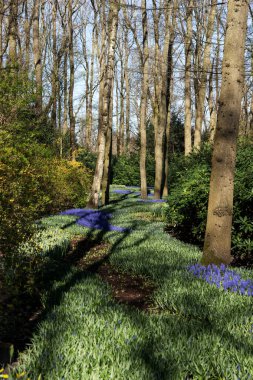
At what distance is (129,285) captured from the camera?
6.28 metres

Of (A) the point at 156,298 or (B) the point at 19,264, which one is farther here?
(B) the point at 19,264

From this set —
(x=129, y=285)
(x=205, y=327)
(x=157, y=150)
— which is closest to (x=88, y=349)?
(x=205, y=327)

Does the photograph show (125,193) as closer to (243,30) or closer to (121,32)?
(243,30)

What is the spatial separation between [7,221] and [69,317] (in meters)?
2.00

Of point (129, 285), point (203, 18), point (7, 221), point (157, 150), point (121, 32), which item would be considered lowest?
point (129, 285)

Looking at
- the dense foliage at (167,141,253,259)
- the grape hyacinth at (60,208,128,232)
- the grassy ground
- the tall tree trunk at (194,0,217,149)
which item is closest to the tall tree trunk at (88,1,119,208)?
the grape hyacinth at (60,208,128,232)

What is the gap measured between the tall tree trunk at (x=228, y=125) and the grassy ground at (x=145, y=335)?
0.93 m

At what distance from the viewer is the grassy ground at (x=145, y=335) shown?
2.91 m

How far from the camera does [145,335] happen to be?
3.49m

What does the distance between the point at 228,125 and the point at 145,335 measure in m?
3.50

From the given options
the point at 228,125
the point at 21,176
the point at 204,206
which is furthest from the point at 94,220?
the point at 228,125

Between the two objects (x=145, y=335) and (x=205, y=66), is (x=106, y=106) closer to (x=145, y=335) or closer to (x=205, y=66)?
(x=205, y=66)

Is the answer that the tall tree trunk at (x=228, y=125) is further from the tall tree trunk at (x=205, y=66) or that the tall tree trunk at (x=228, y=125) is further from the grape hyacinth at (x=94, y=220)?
the tall tree trunk at (x=205, y=66)

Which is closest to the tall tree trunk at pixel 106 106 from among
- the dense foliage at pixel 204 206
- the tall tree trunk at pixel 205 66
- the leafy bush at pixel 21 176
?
the leafy bush at pixel 21 176
